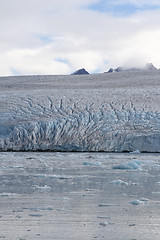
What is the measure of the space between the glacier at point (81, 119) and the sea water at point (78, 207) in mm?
6850

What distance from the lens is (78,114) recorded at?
48.8 ft

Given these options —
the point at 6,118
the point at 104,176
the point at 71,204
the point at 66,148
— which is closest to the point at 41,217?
the point at 71,204

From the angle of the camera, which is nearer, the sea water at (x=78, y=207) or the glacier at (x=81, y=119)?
the sea water at (x=78, y=207)

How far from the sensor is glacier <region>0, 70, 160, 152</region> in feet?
44.1

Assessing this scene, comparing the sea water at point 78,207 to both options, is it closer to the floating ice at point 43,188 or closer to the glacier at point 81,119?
the floating ice at point 43,188

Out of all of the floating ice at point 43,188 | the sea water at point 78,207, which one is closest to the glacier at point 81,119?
the sea water at point 78,207

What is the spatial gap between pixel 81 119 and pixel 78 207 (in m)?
10.5

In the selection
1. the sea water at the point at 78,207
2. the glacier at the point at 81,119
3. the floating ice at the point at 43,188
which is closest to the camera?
the sea water at the point at 78,207

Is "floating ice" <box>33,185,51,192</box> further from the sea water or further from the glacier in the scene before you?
the glacier

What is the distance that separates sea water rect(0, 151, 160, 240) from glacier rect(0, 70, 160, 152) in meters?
6.85

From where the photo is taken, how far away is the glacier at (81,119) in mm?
13453

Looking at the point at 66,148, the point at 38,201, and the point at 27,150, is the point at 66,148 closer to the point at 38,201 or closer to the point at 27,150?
the point at 27,150

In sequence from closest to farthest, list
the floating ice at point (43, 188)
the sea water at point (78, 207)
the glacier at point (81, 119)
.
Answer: the sea water at point (78, 207) → the floating ice at point (43, 188) → the glacier at point (81, 119)

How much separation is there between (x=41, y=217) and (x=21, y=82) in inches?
735
